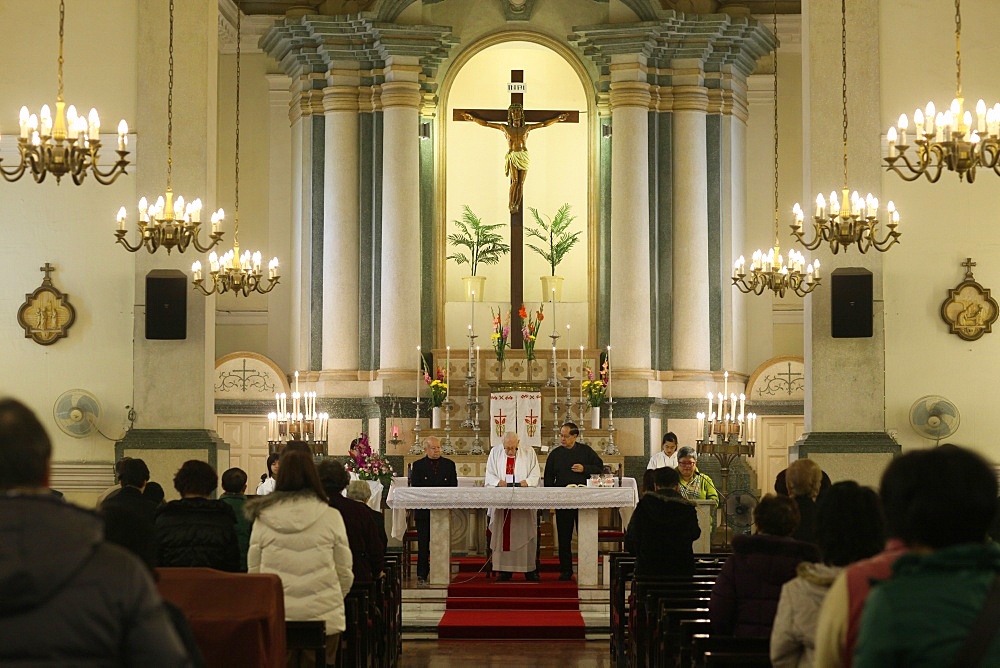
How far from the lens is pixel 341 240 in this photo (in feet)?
60.5

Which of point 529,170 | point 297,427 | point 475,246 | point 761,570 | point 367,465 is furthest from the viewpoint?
point 529,170

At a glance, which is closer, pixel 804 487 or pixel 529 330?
pixel 804 487

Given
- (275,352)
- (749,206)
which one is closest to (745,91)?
(749,206)

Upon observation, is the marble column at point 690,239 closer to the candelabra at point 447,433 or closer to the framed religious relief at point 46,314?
the candelabra at point 447,433

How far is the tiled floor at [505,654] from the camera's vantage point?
1044 cm

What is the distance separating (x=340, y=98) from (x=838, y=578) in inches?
617

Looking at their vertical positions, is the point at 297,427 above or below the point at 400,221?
below

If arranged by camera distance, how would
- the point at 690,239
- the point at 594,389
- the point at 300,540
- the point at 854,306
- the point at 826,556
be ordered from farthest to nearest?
the point at 690,239 → the point at 594,389 → the point at 854,306 → the point at 300,540 → the point at 826,556

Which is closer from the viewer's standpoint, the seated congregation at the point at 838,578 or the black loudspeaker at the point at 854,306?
the seated congregation at the point at 838,578

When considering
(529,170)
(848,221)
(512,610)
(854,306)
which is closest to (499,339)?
(529,170)

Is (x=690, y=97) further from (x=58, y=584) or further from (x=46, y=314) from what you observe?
(x=58, y=584)

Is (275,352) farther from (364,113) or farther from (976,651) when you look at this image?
(976,651)

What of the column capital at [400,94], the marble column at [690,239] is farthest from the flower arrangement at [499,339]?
the column capital at [400,94]

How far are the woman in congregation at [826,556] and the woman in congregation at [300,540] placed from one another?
2704 mm
